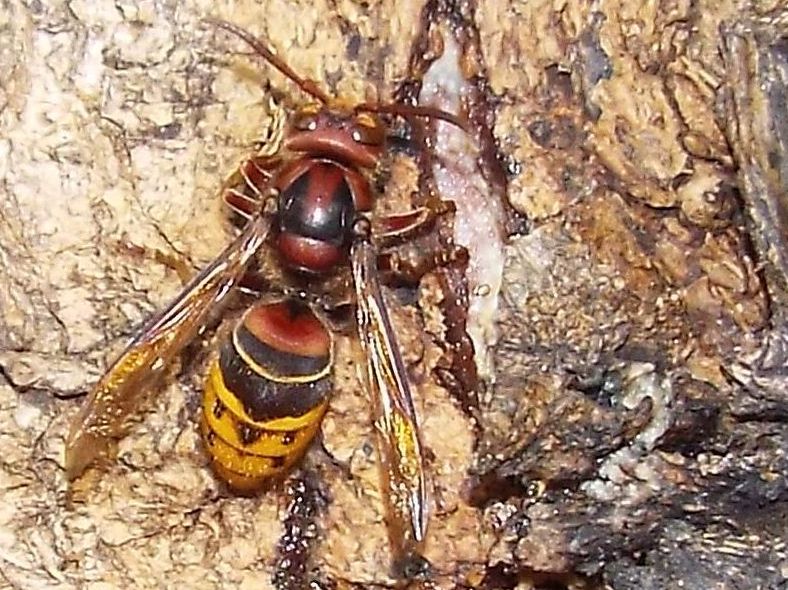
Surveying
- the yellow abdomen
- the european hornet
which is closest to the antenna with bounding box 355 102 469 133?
the european hornet

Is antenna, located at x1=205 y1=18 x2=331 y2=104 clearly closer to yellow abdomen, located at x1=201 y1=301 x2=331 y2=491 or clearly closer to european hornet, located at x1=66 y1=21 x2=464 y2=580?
european hornet, located at x1=66 y1=21 x2=464 y2=580

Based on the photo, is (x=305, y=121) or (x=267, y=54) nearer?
(x=267, y=54)

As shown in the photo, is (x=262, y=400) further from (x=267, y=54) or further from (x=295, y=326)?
(x=267, y=54)

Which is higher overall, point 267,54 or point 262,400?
point 267,54

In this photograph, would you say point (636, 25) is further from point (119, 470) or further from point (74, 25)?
point (119, 470)

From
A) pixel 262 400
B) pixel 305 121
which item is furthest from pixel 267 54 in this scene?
pixel 262 400

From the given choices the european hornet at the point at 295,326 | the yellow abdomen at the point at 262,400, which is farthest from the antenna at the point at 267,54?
the yellow abdomen at the point at 262,400
